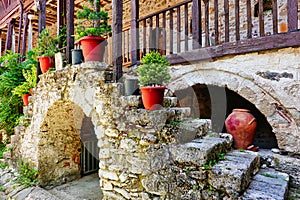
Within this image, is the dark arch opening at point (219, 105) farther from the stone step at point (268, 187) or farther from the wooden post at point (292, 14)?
the stone step at point (268, 187)

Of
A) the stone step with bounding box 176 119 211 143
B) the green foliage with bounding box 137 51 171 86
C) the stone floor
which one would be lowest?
the stone floor

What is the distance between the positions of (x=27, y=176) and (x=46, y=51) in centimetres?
225

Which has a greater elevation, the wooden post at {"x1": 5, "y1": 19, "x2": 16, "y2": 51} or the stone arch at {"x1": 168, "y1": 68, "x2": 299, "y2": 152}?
the wooden post at {"x1": 5, "y1": 19, "x2": 16, "y2": 51}

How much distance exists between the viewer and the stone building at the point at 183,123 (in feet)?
6.31

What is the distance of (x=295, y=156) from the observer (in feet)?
8.32

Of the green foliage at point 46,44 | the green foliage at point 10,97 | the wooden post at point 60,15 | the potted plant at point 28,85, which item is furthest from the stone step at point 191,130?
the green foliage at point 10,97

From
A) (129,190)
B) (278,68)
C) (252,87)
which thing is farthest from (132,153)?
(278,68)

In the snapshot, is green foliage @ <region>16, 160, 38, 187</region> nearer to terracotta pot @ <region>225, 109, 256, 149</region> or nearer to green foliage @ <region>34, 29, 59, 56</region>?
green foliage @ <region>34, 29, 59, 56</region>

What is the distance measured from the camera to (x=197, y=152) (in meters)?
1.85

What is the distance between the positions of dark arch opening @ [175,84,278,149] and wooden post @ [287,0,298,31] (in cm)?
148

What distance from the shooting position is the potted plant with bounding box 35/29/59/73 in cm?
378

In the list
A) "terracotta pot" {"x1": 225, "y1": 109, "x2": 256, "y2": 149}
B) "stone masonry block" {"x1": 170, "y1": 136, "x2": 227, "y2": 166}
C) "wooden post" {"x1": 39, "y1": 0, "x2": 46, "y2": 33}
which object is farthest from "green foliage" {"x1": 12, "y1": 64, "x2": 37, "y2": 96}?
"terracotta pot" {"x1": 225, "y1": 109, "x2": 256, "y2": 149}

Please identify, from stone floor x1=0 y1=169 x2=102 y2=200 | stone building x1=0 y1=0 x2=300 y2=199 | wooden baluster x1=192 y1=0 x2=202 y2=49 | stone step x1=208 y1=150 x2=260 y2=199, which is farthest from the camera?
stone floor x1=0 y1=169 x2=102 y2=200

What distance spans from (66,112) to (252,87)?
297 cm
